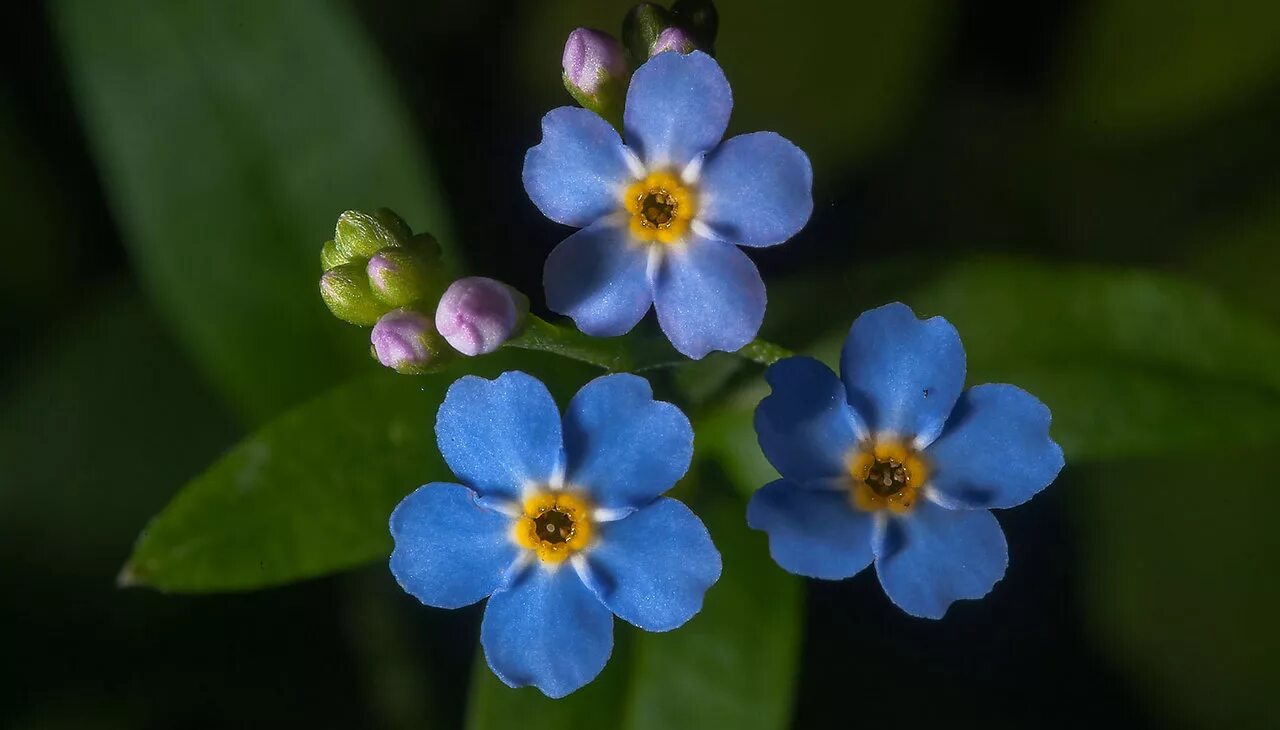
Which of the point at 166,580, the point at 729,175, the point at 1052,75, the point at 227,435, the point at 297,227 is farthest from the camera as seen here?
the point at 1052,75

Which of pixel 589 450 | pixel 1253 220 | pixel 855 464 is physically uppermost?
pixel 589 450

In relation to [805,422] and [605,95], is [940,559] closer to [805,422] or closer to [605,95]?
[805,422]

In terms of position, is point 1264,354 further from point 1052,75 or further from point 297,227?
point 297,227

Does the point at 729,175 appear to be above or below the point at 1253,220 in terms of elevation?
above

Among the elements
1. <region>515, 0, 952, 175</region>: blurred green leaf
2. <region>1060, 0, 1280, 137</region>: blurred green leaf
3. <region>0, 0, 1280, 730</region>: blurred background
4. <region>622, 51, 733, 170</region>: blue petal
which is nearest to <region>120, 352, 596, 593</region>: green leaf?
<region>0, 0, 1280, 730</region>: blurred background

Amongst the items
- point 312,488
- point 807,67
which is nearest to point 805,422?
point 312,488

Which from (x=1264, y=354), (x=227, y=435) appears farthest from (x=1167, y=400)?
(x=227, y=435)
